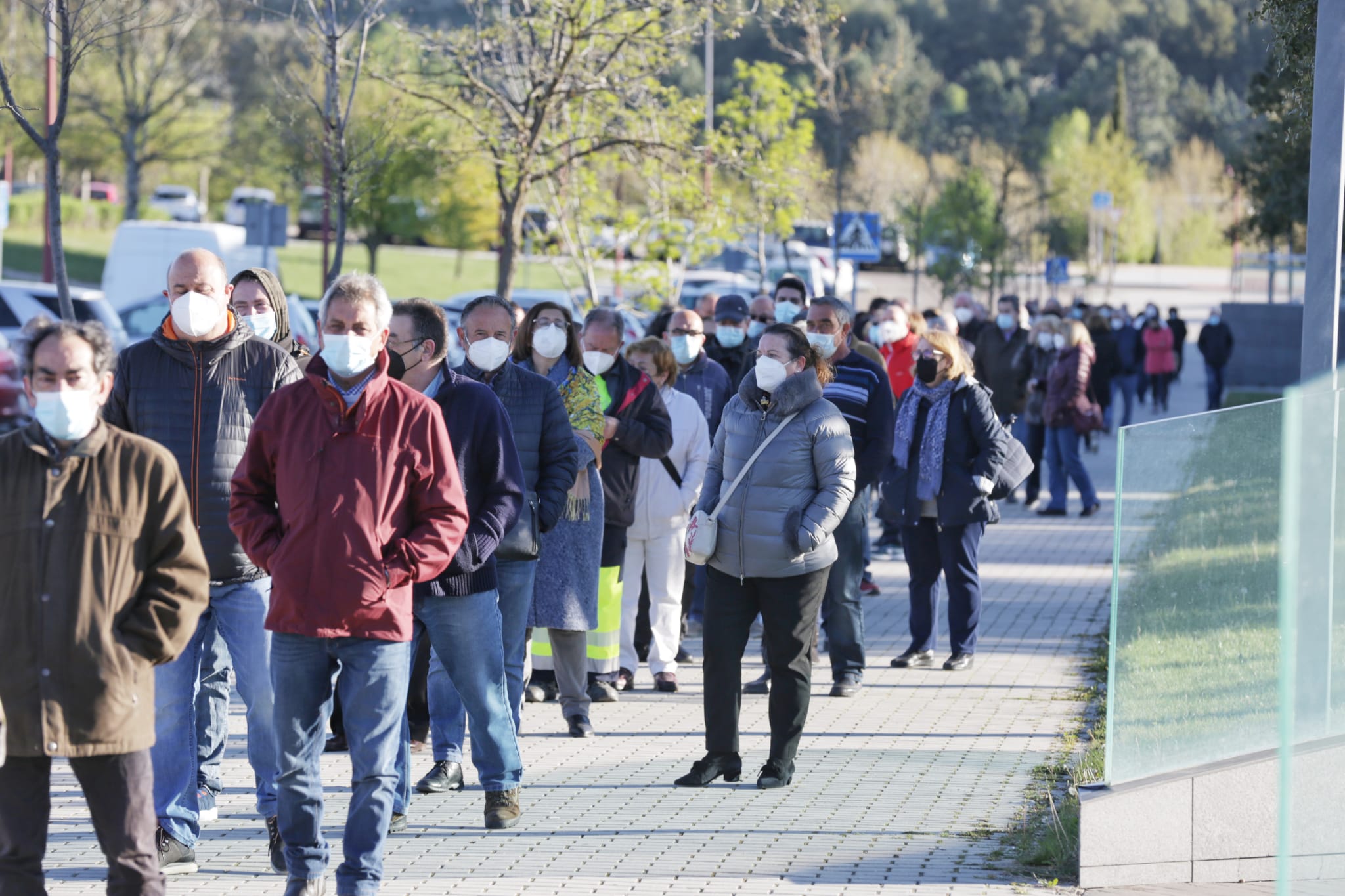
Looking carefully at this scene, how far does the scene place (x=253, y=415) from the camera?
19.2 feet

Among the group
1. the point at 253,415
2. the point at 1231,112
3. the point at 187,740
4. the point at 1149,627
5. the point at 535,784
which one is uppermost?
the point at 1231,112

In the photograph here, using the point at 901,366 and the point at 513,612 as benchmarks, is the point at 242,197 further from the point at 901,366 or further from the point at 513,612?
the point at 513,612

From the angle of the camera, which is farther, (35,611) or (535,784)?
(535,784)

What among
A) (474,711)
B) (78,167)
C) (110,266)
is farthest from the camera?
(78,167)

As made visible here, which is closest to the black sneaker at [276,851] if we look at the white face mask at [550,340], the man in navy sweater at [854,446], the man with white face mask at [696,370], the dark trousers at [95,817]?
the dark trousers at [95,817]

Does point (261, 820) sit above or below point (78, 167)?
below

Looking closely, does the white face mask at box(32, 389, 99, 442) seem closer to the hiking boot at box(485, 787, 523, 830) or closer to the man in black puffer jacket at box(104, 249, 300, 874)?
the man in black puffer jacket at box(104, 249, 300, 874)

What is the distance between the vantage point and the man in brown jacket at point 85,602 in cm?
430

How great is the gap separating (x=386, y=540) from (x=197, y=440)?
1.08m

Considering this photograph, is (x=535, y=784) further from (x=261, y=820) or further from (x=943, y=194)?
(x=943, y=194)

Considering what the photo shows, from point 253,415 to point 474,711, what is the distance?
4.43ft

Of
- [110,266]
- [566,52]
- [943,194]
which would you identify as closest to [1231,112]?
[943,194]

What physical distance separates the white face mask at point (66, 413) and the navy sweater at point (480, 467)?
5.89ft

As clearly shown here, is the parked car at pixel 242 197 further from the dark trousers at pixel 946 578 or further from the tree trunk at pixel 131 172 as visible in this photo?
the dark trousers at pixel 946 578
